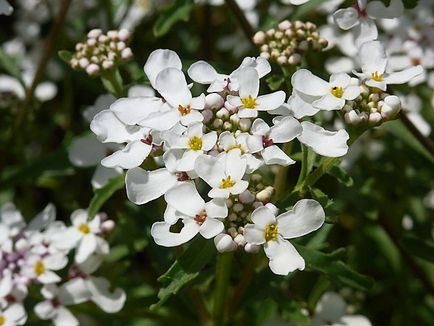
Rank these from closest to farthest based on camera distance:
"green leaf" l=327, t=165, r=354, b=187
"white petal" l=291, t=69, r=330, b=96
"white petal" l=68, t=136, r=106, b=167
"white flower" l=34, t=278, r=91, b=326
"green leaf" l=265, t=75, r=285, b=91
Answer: "white petal" l=291, t=69, r=330, b=96
"green leaf" l=327, t=165, r=354, b=187
"green leaf" l=265, t=75, r=285, b=91
"white flower" l=34, t=278, r=91, b=326
"white petal" l=68, t=136, r=106, b=167

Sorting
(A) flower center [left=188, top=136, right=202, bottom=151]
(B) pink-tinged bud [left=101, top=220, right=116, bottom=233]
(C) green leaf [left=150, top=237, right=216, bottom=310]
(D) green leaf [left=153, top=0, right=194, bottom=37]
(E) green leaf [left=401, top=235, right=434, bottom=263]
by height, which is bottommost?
(E) green leaf [left=401, top=235, right=434, bottom=263]

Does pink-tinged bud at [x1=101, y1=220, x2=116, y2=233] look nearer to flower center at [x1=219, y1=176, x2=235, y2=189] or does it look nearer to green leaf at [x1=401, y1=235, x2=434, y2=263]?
flower center at [x1=219, y1=176, x2=235, y2=189]

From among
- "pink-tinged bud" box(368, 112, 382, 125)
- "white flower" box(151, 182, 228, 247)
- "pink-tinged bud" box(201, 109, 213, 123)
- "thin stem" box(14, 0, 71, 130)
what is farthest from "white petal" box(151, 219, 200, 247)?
"thin stem" box(14, 0, 71, 130)

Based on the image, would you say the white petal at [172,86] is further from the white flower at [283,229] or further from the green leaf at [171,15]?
the green leaf at [171,15]

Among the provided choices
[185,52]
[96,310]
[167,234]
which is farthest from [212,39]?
[167,234]

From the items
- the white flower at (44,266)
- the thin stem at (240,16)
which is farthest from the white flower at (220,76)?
the white flower at (44,266)

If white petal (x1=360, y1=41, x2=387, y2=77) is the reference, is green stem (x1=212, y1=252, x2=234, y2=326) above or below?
below

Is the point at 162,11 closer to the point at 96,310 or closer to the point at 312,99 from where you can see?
the point at 312,99

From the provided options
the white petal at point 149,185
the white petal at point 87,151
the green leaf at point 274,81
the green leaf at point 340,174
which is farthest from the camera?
the white petal at point 87,151
